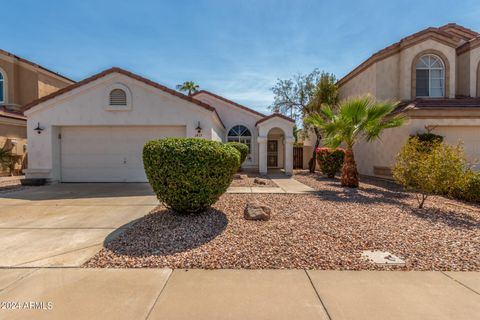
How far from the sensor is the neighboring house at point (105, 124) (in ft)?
39.3

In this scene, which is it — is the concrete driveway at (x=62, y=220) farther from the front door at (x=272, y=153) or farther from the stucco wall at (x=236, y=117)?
the front door at (x=272, y=153)

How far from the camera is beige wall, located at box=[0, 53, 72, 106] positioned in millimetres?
18438

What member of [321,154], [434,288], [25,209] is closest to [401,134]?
[321,154]

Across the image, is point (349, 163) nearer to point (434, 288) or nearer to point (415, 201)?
point (415, 201)

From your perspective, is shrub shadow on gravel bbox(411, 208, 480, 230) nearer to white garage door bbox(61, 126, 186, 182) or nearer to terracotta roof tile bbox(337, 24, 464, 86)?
white garage door bbox(61, 126, 186, 182)

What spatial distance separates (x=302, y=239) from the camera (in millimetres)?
5031

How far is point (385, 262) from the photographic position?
415 centimetres

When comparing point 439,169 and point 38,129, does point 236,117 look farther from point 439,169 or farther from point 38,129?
point 439,169

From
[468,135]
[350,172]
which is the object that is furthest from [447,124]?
[350,172]

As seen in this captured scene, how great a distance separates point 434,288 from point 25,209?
387 inches

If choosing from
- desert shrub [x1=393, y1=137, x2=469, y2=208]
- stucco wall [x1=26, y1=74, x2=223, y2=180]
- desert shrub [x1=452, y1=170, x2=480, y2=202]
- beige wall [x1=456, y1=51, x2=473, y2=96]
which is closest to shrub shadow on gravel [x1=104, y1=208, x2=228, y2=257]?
desert shrub [x1=393, y1=137, x2=469, y2=208]

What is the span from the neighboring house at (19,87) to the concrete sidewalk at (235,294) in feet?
55.5

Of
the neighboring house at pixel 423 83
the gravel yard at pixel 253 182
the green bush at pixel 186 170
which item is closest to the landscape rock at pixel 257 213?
the green bush at pixel 186 170

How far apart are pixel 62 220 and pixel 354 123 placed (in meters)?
10.6
